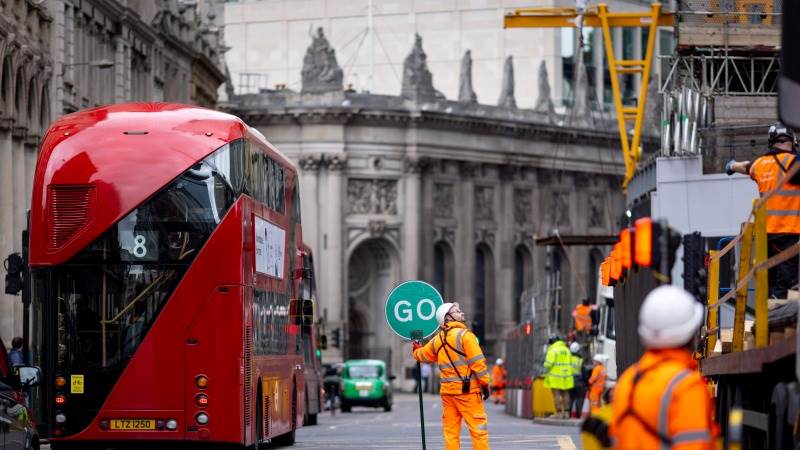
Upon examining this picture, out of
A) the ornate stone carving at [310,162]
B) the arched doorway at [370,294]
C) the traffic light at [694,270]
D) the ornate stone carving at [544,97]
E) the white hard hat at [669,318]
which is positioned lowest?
the white hard hat at [669,318]

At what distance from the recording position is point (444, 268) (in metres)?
106

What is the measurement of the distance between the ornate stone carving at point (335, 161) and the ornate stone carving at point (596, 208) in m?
18.1

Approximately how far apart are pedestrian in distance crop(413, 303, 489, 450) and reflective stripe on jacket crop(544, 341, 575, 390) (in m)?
21.8

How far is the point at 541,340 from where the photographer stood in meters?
51.3

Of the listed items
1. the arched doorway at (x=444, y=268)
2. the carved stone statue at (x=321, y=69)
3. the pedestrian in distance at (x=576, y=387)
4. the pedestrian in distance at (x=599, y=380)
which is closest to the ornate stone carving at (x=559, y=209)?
the arched doorway at (x=444, y=268)

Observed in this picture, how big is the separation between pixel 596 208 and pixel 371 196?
16.4 metres

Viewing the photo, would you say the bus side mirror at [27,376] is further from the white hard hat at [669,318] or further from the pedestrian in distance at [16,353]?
the pedestrian in distance at [16,353]

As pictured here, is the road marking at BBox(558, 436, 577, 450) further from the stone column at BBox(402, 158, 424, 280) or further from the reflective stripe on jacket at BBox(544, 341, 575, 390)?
the stone column at BBox(402, 158, 424, 280)

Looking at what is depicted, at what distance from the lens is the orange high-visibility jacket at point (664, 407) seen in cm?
946

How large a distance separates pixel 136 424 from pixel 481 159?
274 ft

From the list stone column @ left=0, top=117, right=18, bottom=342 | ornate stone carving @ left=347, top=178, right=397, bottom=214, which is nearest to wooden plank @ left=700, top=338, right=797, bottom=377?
stone column @ left=0, top=117, right=18, bottom=342

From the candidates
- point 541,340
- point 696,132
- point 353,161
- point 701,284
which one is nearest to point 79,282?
point 701,284

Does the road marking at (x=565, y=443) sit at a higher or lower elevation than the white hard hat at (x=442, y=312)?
lower

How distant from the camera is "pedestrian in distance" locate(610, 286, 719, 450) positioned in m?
9.48
